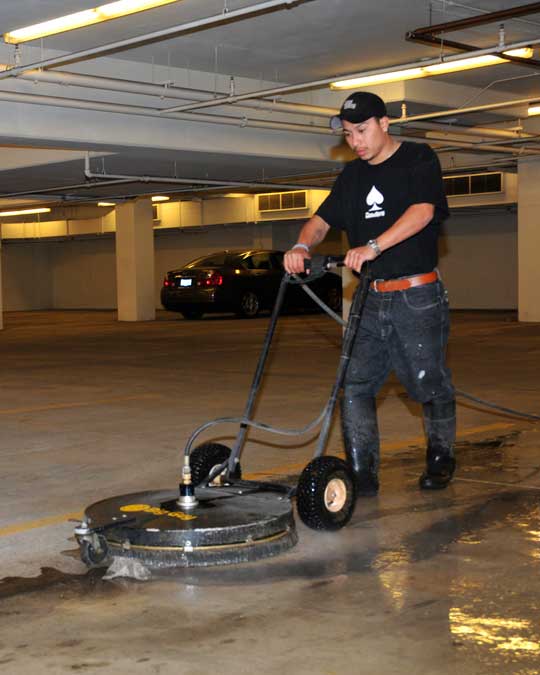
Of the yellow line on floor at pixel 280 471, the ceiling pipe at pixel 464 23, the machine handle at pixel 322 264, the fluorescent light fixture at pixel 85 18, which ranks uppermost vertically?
the ceiling pipe at pixel 464 23

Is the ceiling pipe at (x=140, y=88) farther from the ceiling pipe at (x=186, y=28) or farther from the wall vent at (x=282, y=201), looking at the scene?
the wall vent at (x=282, y=201)

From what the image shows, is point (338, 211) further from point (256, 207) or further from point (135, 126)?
→ point (256, 207)

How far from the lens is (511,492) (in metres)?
5.20

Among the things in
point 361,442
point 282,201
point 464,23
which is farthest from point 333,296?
point 361,442

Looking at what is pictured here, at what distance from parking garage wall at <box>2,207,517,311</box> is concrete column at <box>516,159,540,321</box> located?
16.6 feet

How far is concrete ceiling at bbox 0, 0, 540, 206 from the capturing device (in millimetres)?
9500

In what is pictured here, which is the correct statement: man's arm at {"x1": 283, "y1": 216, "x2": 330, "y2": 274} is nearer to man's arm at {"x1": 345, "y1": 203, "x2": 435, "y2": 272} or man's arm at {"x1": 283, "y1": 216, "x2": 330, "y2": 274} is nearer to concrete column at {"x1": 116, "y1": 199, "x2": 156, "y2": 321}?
man's arm at {"x1": 345, "y1": 203, "x2": 435, "y2": 272}

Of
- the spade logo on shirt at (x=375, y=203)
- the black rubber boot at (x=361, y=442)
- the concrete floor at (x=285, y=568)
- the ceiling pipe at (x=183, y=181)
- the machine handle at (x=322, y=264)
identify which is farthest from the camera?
the ceiling pipe at (x=183, y=181)

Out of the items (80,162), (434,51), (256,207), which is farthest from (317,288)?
(434,51)

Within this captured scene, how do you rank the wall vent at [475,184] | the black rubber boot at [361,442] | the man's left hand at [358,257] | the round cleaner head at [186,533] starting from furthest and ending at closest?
the wall vent at [475,184]
the black rubber boot at [361,442]
the man's left hand at [358,257]
the round cleaner head at [186,533]

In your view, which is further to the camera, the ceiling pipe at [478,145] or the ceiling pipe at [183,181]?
the ceiling pipe at [478,145]

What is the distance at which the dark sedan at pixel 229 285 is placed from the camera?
22062 mm

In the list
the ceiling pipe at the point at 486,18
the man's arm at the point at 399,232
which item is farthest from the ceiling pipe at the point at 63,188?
the man's arm at the point at 399,232

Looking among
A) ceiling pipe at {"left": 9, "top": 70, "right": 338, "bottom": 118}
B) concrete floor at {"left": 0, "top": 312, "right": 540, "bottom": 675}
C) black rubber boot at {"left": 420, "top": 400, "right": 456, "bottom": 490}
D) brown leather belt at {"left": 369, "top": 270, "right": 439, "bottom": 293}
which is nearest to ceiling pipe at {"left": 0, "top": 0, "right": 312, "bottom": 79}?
ceiling pipe at {"left": 9, "top": 70, "right": 338, "bottom": 118}
